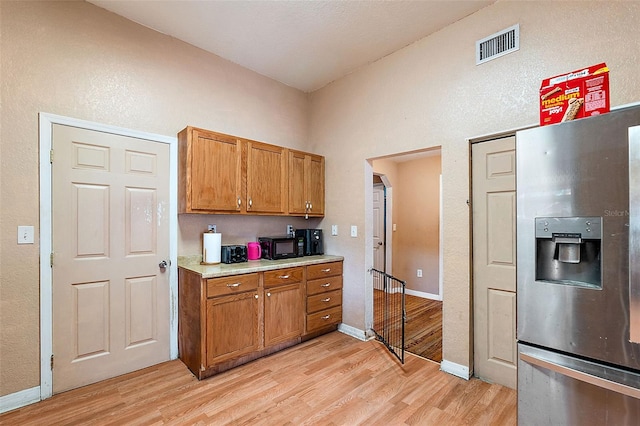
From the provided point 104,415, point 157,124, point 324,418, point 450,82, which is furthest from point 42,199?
point 450,82

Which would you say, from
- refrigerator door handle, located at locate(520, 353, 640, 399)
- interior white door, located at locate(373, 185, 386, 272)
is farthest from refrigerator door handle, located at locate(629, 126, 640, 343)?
interior white door, located at locate(373, 185, 386, 272)

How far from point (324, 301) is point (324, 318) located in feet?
0.65

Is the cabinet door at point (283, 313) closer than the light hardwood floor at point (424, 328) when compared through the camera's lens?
Yes

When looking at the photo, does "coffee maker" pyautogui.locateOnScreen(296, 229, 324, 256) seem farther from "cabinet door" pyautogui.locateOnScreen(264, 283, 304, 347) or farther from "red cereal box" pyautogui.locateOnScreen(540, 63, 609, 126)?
"red cereal box" pyautogui.locateOnScreen(540, 63, 609, 126)

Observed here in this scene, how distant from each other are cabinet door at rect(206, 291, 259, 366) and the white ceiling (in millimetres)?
2469

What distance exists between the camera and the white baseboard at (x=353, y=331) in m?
3.25

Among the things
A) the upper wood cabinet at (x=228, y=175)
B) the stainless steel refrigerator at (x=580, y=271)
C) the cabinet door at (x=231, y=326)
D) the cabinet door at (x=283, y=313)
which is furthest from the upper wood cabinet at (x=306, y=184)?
the stainless steel refrigerator at (x=580, y=271)

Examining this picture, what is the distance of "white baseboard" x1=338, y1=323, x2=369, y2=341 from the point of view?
3.25 meters

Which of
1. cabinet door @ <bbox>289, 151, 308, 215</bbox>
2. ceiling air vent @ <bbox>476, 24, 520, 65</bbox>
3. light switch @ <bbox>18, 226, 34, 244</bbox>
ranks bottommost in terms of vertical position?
light switch @ <bbox>18, 226, 34, 244</bbox>

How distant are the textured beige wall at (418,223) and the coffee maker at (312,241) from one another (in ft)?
7.61

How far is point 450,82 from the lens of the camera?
2.55m

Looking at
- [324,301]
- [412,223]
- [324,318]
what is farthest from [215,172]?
[412,223]

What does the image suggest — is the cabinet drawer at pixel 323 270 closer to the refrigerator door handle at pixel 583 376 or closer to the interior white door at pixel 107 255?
the interior white door at pixel 107 255

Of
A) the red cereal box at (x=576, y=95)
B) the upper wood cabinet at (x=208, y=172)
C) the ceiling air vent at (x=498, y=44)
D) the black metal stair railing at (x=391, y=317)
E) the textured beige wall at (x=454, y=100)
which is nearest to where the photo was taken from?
the red cereal box at (x=576, y=95)
